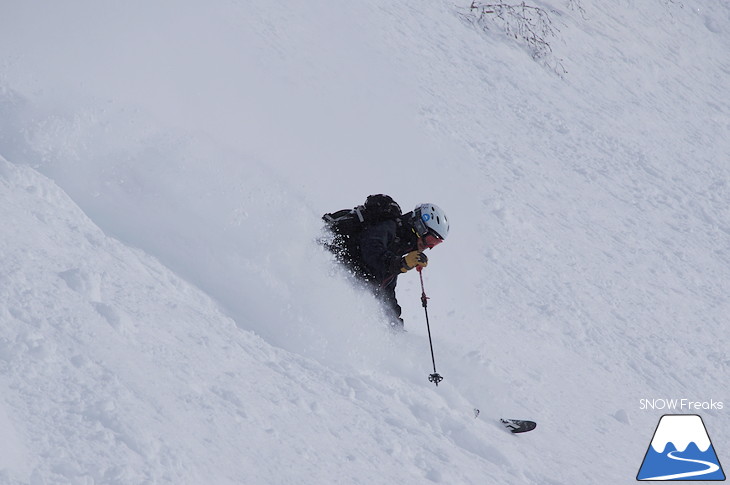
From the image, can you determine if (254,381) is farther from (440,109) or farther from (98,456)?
(440,109)

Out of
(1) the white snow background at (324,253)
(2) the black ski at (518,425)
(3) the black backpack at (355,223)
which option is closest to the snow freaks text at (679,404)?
(1) the white snow background at (324,253)

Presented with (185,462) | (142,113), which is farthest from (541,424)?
(142,113)

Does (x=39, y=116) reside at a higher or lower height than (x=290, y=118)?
lower

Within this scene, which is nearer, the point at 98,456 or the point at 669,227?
the point at 98,456

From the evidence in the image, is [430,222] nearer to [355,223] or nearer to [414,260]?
[414,260]

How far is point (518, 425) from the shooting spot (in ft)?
20.5

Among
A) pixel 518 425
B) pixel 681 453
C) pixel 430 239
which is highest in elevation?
pixel 430 239

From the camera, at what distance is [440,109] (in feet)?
41.8

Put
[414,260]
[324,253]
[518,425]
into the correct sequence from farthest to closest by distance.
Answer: [324,253] < [414,260] < [518,425]

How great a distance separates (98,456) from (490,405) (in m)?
4.08

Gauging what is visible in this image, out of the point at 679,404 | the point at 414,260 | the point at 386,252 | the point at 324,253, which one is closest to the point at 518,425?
the point at 414,260

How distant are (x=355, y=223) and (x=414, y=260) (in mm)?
718

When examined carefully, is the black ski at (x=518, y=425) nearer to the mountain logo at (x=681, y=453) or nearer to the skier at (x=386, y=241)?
the mountain logo at (x=681, y=453)

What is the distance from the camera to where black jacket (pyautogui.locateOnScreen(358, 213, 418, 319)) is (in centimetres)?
703
